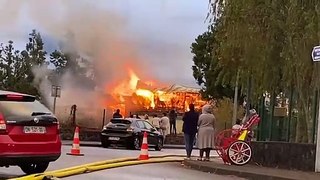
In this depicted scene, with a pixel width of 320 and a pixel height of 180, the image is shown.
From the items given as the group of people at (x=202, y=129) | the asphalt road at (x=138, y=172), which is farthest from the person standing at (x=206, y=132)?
the asphalt road at (x=138, y=172)

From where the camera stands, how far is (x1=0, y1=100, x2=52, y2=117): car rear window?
38.0 feet

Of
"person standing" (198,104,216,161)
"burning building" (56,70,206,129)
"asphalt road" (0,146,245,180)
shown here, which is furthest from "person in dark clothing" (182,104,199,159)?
"burning building" (56,70,206,129)

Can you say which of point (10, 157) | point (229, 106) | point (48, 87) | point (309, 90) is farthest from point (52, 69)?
point (10, 157)

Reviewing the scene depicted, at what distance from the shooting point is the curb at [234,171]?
14281 millimetres

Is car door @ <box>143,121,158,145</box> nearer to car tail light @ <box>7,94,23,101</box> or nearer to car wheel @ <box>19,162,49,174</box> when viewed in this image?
car wheel @ <box>19,162,49,174</box>

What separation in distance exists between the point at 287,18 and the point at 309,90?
6.96 feet

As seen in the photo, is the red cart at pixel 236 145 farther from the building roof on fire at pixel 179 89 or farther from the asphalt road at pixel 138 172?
the building roof on fire at pixel 179 89

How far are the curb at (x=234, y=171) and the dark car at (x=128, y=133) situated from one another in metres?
8.37

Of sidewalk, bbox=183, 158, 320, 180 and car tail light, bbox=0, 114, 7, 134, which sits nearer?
car tail light, bbox=0, 114, 7, 134

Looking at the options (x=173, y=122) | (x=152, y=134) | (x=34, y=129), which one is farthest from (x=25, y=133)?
(x=173, y=122)

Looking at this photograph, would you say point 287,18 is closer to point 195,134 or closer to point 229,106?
point 195,134

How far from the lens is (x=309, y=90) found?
57.4ft

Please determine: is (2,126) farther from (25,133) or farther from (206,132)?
(206,132)

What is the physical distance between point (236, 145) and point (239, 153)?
0.22 meters
